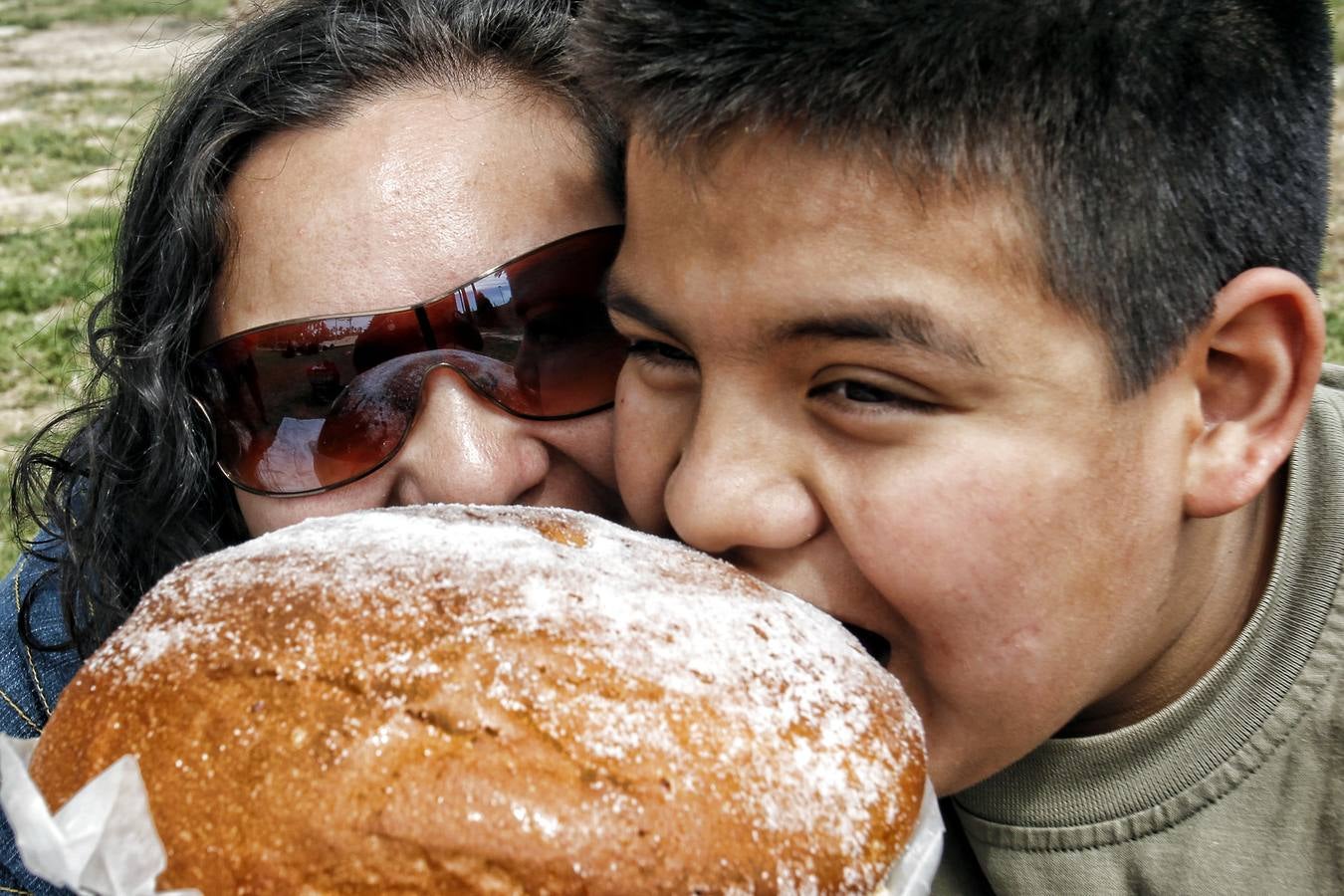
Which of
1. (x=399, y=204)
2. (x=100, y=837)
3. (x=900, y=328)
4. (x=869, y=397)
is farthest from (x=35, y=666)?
(x=900, y=328)

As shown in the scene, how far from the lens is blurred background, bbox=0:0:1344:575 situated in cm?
625

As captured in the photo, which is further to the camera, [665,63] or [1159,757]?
[1159,757]

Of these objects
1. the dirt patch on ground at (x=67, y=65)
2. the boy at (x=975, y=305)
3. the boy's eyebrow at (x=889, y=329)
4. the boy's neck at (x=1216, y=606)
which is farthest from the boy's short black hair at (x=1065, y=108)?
the dirt patch on ground at (x=67, y=65)

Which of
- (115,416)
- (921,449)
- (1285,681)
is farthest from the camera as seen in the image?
(115,416)

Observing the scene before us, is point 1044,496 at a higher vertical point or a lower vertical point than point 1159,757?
higher

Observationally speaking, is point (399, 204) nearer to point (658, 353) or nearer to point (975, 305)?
→ point (658, 353)

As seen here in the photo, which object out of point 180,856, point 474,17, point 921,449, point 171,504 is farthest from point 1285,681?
point 171,504

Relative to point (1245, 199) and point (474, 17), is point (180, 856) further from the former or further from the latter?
point (474, 17)

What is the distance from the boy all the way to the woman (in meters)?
0.39

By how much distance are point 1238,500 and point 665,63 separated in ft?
3.94

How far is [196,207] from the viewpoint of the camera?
2734 millimetres

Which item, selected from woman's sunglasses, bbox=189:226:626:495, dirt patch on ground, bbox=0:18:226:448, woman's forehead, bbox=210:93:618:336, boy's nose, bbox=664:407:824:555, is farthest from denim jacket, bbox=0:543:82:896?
dirt patch on ground, bbox=0:18:226:448

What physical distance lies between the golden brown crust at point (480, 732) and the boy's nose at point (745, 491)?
0.80 feet

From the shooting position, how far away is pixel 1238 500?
6.80 feet
